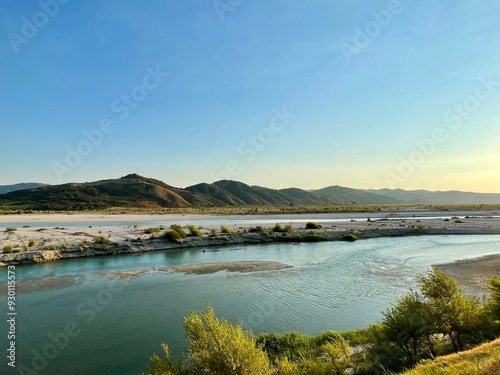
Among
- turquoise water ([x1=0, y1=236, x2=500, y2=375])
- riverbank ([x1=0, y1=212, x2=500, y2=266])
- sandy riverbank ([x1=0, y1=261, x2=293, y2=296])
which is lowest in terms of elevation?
turquoise water ([x1=0, y1=236, x2=500, y2=375])

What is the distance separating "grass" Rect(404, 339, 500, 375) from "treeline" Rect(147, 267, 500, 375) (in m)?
1.96

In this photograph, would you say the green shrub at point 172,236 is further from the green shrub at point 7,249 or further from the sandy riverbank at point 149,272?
the green shrub at point 7,249

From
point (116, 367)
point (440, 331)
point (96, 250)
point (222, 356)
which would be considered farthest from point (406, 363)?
point (96, 250)

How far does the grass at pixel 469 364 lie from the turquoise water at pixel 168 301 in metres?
8.22

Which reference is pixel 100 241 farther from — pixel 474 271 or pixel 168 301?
pixel 474 271

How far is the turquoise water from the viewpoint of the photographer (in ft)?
45.4

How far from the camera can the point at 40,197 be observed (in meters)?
151

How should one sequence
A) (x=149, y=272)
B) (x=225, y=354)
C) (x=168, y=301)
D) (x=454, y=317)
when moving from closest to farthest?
1. (x=225, y=354)
2. (x=454, y=317)
3. (x=168, y=301)
4. (x=149, y=272)

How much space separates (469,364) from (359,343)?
666 centimetres

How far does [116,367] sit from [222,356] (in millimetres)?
6385

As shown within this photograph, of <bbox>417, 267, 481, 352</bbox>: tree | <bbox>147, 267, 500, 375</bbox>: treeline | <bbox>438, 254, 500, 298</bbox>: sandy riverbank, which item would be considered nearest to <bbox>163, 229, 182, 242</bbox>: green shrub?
<bbox>438, 254, 500, 298</bbox>: sandy riverbank

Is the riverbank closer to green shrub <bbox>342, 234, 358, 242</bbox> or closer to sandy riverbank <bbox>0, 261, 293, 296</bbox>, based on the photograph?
green shrub <bbox>342, 234, 358, 242</bbox>

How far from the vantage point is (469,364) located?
731cm

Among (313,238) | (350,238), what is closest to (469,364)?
(313,238)
